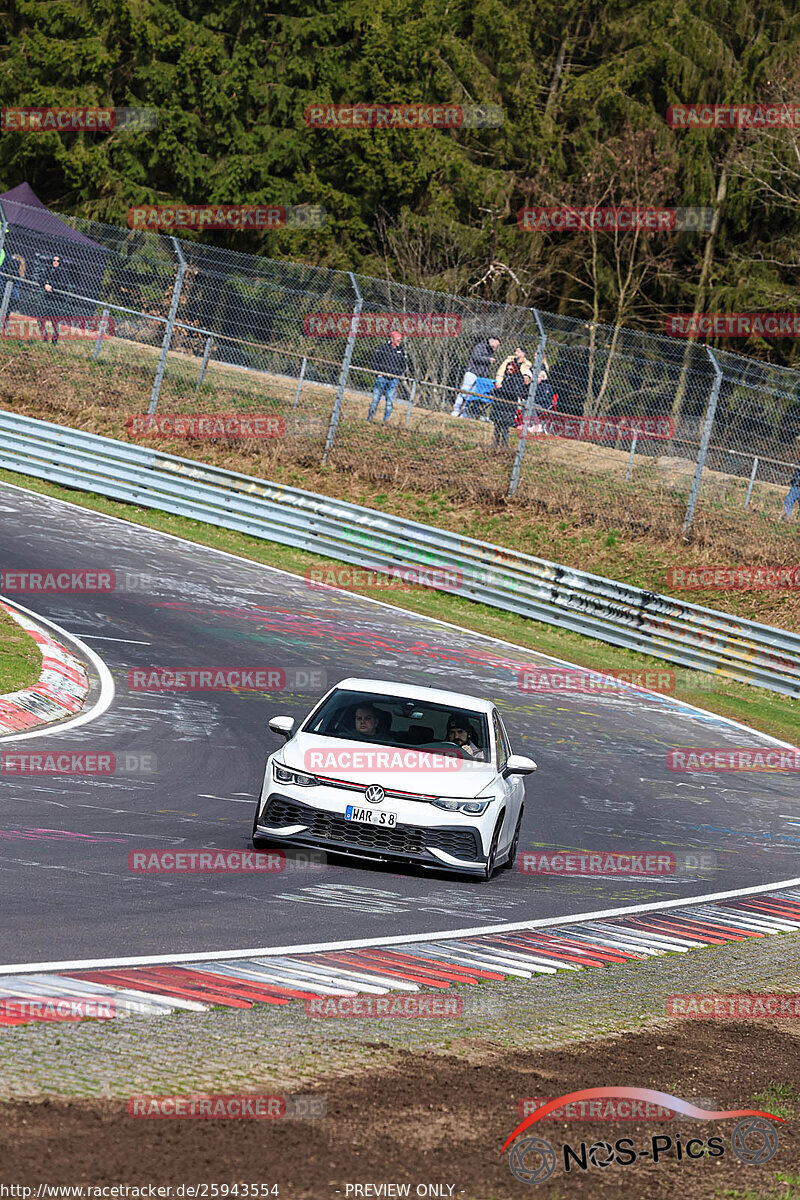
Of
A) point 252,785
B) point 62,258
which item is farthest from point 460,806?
point 62,258

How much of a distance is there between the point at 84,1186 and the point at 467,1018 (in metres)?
3.00

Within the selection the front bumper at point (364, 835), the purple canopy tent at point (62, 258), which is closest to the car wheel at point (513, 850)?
the front bumper at point (364, 835)

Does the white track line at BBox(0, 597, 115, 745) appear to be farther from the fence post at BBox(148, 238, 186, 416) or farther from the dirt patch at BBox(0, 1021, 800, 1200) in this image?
the fence post at BBox(148, 238, 186, 416)

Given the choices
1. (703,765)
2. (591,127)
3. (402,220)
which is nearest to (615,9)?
(591,127)

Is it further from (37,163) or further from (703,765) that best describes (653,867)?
(37,163)

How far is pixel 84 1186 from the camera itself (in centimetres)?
448

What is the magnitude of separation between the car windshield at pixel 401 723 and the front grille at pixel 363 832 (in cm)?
75

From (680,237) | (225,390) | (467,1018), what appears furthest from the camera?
(680,237)

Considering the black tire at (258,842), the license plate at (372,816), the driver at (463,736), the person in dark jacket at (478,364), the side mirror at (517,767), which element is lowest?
the black tire at (258,842)

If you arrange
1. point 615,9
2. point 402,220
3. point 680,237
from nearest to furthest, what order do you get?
point 402,220, point 680,237, point 615,9

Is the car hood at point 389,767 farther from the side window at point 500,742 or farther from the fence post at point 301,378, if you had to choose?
the fence post at point 301,378

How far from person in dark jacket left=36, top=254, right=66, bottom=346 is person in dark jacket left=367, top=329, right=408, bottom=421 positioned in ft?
Answer: 21.3

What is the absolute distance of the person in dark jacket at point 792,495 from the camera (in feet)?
84.7

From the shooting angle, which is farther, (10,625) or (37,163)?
(37,163)
